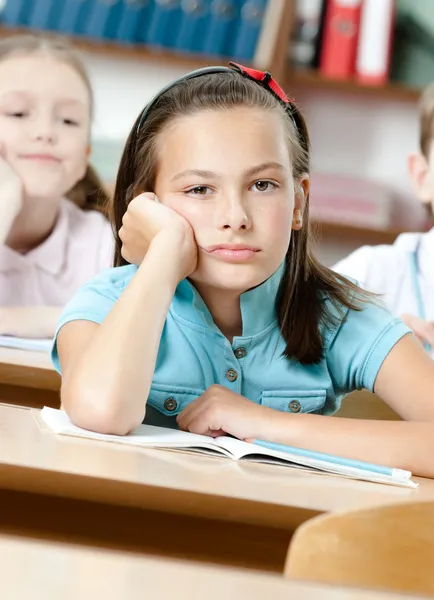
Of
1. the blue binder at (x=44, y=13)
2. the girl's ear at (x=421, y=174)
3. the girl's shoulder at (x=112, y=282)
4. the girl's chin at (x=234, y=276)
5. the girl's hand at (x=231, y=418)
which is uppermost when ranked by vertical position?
the blue binder at (x=44, y=13)

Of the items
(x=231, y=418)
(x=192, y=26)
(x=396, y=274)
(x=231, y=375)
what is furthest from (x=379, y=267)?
(x=192, y=26)

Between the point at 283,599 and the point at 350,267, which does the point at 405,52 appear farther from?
Answer: the point at 283,599

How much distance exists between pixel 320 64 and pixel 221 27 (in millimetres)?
416

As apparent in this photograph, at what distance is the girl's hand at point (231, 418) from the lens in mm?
1285

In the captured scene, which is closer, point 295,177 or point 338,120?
point 295,177

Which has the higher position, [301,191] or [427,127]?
[427,127]

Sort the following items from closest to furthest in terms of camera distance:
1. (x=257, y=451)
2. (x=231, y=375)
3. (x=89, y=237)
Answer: (x=257, y=451) < (x=231, y=375) < (x=89, y=237)

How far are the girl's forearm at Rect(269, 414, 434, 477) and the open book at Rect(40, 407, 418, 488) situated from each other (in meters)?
0.09

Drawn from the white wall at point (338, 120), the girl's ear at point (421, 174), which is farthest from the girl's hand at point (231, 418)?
the white wall at point (338, 120)

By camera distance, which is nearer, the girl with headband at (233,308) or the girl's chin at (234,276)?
the girl with headband at (233,308)

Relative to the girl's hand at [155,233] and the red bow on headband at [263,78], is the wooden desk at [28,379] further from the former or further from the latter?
the red bow on headband at [263,78]

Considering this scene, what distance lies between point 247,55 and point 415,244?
141cm

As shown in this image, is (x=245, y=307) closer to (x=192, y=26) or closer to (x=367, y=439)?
(x=367, y=439)

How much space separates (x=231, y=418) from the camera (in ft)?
4.21
